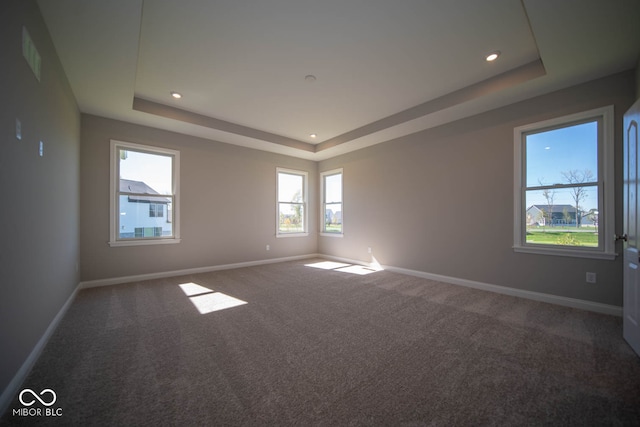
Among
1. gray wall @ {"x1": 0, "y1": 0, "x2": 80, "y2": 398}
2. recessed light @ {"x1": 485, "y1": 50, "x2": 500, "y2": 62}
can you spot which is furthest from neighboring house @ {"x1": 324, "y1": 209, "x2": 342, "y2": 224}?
gray wall @ {"x1": 0, "y1": 0, "x2": 80, "y2": 398}

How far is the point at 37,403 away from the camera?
1.49 metres

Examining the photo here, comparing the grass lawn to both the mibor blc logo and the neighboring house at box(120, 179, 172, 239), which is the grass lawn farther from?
the neighboring house at box(120, 179, 172, 239)

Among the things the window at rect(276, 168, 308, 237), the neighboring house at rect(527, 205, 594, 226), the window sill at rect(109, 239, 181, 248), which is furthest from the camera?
the window at rect(276, 168, 308, 237)

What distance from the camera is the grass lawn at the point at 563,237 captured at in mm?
3002

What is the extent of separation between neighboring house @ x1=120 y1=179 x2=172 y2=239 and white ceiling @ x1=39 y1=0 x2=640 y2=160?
115 cm

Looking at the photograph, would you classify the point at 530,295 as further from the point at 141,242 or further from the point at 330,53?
the point at 141,242

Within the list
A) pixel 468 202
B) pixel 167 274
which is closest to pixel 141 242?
pixel 167 274

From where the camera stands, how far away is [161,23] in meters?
2.33

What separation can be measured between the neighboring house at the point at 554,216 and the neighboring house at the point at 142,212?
578 centimetres

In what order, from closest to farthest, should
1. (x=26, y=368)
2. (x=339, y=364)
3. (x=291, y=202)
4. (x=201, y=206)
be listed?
(x=26, y=368), (x=339, y=364), (x=201, y=206), (x=291, y=202)

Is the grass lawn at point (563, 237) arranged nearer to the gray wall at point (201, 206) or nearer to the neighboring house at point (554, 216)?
the neighboring house at point (554, 216)

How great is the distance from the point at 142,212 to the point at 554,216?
20.5 ft

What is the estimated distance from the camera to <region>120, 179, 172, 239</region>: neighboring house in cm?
421

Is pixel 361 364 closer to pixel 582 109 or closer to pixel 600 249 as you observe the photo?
pixel 600 249
